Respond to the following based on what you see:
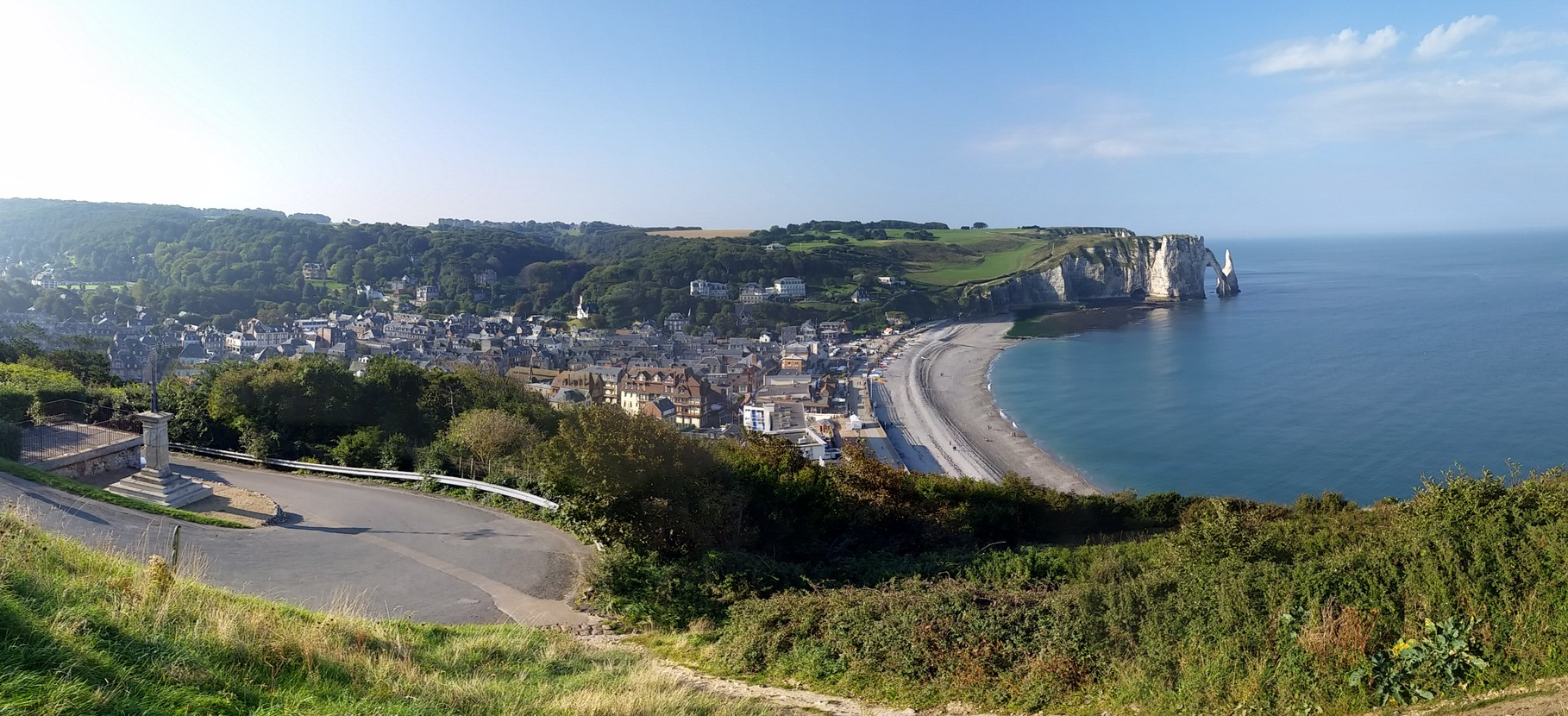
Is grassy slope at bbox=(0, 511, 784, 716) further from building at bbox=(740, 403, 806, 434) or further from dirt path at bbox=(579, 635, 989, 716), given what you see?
building at bbox=(740, 403, 806, 434)

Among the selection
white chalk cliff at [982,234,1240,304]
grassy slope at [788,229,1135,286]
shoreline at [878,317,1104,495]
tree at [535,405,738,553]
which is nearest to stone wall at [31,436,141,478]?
tree at [535,405,738,553]

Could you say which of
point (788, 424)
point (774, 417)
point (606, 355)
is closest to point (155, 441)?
point (788, 424)

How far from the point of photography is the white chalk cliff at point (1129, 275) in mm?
65875

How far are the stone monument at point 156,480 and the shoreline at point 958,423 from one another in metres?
11.2

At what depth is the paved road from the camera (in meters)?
6.81

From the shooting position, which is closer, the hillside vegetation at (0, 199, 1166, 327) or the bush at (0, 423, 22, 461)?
the bush at (0, 423, 22, 461)

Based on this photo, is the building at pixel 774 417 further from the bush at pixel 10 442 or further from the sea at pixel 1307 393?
the bush at pixel 10 442

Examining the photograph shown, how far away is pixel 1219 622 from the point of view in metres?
4.70

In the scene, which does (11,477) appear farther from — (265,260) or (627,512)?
(265,260)

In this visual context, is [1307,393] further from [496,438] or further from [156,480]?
[156,480]

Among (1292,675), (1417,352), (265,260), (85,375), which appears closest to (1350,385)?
(1417,352)

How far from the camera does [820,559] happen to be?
797 centimetres

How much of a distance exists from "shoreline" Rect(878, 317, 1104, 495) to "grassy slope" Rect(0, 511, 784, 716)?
982 centimetres

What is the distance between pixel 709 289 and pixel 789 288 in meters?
5.98
